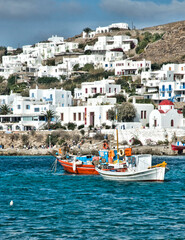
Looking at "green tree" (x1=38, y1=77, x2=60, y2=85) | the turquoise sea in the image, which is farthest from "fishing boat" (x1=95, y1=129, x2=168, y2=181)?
"green tree" (x1=38, y1=77, x2=60, y2=85)

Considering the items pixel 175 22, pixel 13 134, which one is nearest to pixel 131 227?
pixel 13 134

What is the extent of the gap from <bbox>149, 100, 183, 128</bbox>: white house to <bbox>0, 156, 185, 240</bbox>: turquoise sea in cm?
3323

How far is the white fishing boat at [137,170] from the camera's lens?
43.7m

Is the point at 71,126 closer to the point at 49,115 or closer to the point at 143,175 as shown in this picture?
the point at 49,115

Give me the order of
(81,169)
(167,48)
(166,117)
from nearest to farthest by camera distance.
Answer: (81,169) → (166,117) → (167,48)

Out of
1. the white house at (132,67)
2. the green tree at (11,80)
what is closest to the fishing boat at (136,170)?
the white house at (132,67)

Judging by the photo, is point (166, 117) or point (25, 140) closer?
point (166, 117)

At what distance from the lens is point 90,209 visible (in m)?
32.2

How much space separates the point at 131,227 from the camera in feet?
89.4

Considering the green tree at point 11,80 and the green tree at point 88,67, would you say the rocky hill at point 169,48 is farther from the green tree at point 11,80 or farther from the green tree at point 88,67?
the green tree at point 11,80

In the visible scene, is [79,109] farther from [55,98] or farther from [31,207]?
[31,207]

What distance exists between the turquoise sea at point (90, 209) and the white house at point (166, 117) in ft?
109

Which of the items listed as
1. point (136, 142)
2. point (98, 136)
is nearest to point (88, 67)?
point (98, 136)

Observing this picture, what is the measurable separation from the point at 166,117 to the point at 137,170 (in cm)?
3978
